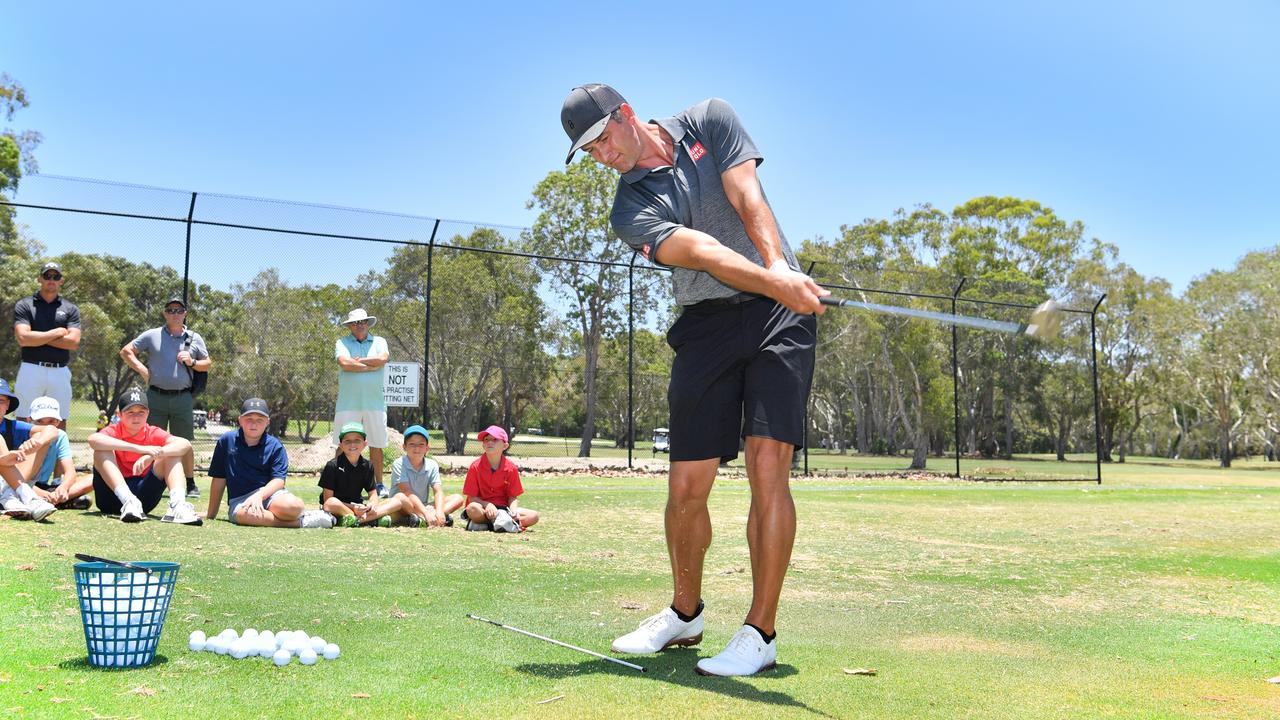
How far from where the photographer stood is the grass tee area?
310cm

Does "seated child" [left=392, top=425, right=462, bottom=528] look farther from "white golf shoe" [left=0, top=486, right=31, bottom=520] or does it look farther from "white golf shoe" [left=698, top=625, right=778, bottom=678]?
"white golf shoe" [left=698, top=625, right=778, bottom=678]

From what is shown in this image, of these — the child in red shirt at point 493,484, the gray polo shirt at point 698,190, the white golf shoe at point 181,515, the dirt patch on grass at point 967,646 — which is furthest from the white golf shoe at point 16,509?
the dirt patch on grass at point 967,646

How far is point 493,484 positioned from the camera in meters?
8.62

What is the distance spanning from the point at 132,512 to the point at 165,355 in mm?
3527

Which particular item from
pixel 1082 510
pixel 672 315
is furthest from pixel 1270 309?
pixel 1082 510

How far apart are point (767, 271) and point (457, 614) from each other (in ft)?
7.17

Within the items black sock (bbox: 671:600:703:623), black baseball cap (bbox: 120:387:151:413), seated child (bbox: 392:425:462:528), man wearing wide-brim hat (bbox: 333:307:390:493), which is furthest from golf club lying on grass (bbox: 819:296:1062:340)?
man wearing wide-brim hat (bbox: 333:307:390:493)

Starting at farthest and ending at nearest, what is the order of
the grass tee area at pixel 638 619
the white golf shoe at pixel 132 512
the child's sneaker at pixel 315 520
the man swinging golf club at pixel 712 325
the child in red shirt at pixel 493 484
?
the child in red shirt at pixel 493 484 → the child's sneaker at pixel 315 520 → the white golf shoe at pixel 132 512 → the man swinging golf club at pixel 712 325 → the grass tee area at pixel 638 619

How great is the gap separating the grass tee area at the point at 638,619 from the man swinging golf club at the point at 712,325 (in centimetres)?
38

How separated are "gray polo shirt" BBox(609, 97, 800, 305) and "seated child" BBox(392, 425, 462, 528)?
5.33 meters

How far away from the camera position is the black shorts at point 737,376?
12.3 feet

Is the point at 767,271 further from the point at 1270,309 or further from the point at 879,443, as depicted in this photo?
the point at 879,443

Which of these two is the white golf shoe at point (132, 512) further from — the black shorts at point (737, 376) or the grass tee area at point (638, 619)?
the black shorts at point (737, 376)

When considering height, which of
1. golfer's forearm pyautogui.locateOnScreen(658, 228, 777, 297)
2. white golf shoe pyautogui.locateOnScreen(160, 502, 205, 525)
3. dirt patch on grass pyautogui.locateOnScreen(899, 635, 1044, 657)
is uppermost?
golfer's forearm pyautogui.locateOnScreen(658, 228, 777, 297)
